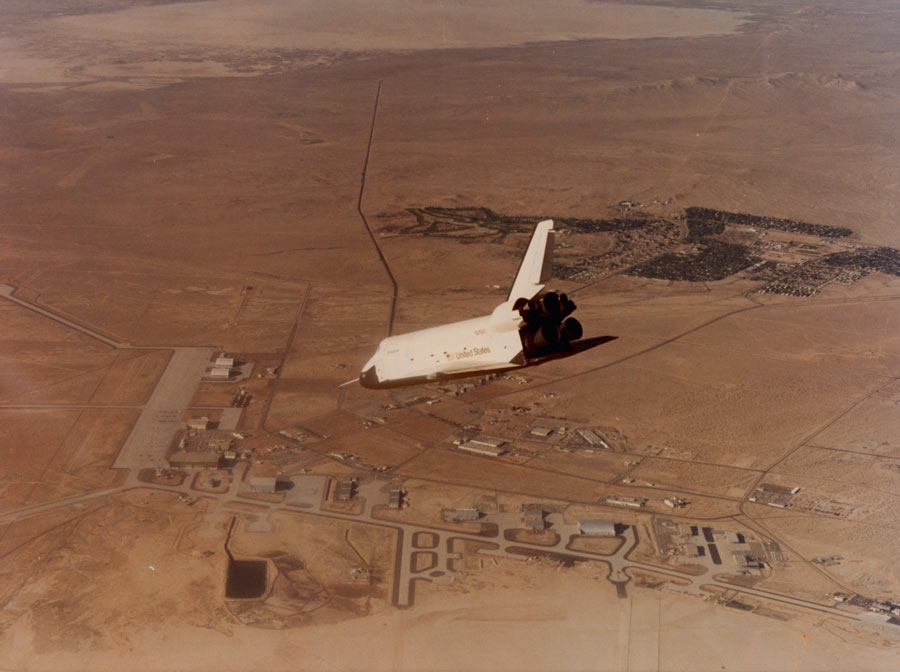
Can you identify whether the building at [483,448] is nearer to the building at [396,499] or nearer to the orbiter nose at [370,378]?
the building at [396,499]

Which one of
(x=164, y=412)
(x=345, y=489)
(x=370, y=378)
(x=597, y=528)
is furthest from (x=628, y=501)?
(x=164, y=412)

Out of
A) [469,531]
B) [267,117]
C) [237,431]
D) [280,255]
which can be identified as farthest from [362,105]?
[469,531]

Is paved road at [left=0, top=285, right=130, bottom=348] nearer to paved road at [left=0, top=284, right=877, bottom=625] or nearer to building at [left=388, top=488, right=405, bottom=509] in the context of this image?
paved road at [left=0, top=284, right=877, bottom=625]

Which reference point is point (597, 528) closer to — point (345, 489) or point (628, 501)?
point (628, 501)

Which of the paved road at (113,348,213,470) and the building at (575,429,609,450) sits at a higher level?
the building at (575,429,609,450)

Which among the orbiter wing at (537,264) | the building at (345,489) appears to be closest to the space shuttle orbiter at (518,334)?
the orbiter wing at (537,264)

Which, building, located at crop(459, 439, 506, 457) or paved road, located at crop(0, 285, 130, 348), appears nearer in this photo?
building, located at crop(459, 439, 506, 457)

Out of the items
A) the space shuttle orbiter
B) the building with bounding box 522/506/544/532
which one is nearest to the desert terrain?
the building with bounding box 522/506/544/532
